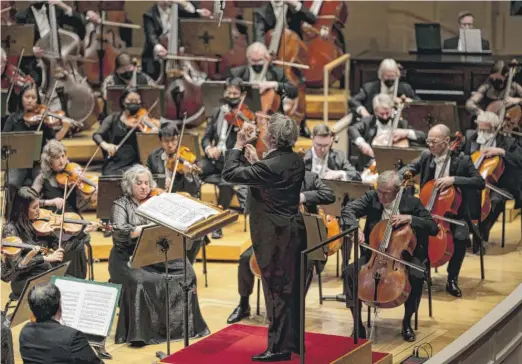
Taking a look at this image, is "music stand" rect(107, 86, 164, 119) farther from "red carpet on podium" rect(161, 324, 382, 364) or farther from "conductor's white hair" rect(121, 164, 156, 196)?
"red carpet on podium" rect(161, 324, 382, 364)

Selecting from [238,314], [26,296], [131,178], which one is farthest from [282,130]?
[238,314]

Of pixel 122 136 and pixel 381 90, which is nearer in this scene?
pixel 122 136

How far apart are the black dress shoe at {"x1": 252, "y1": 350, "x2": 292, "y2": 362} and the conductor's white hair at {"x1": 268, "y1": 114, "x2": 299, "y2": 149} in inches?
35.9

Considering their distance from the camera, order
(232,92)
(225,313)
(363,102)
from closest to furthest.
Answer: (225,313) → (232,92) → (363,102)

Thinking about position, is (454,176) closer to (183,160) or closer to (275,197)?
(183,160)

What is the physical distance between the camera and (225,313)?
23.0 ft

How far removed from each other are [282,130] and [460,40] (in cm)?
479

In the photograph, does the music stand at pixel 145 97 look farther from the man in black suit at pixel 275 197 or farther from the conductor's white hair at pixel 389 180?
the man in black suit at pixel 275 197

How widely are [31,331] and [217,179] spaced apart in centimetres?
345

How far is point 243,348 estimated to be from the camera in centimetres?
569

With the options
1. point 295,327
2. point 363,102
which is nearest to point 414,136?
point 363,102

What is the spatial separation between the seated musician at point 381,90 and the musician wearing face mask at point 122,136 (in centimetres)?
157

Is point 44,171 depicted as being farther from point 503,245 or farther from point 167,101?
point 503,245

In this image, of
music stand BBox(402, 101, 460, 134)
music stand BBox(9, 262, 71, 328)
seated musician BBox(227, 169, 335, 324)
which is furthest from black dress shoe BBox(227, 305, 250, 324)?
music stand BBox(402, 101, 460, 134)
